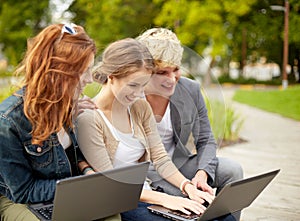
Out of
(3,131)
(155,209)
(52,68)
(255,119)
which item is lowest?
(255,119)

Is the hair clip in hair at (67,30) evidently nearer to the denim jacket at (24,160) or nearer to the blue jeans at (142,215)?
the denim jacket at (24,160)

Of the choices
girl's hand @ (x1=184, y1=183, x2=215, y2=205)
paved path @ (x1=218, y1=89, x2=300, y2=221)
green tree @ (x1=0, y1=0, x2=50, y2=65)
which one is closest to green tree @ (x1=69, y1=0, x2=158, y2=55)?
green tree @ (x1=0, y1=0, x2=50, y2=65)

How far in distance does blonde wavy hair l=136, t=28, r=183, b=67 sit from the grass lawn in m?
5.09

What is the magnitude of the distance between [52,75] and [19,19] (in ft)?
43.7

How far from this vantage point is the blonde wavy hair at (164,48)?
4.49ft

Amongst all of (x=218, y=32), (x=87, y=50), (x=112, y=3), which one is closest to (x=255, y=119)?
(x=218, y=32)

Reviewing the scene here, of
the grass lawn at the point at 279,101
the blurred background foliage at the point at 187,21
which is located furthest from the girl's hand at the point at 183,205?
the grass lawn at the point at 279,101

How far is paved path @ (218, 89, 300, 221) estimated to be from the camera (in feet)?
8.34

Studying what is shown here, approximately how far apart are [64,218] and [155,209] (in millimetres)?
322

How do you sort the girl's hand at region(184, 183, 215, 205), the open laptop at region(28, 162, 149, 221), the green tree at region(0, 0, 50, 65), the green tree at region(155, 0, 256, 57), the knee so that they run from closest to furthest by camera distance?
1. the open laptop at region(28, 162, 149, 221)
2. the girl's hand at region(184, 183, 215, 205)
3. the knee
4. the green tree at region(155, 0, 256, 57)
5. the green tree at region(0, 0, 50, 65)

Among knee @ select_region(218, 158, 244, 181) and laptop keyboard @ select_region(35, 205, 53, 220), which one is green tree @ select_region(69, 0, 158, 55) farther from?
laptop keyboard @ select_region(35, 205, 53, 220)

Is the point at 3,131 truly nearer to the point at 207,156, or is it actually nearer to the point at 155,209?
the point at 155,209

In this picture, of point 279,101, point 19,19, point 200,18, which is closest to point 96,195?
point 279,101

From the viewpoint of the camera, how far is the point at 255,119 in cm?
636
